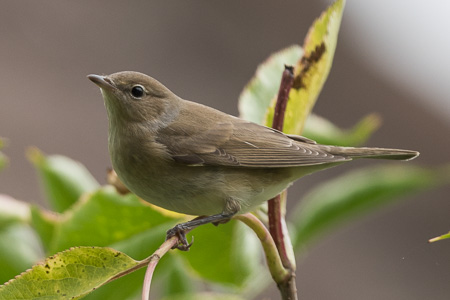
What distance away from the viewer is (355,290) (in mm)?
6059

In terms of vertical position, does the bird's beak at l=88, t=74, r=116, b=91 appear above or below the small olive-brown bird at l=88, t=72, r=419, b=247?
above

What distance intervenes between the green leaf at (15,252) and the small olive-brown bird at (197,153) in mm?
370

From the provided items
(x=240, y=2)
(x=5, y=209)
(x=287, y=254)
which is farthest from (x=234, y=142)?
(x=240, y=2)

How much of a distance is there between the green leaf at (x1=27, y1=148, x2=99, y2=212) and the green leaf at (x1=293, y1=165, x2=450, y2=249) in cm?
67

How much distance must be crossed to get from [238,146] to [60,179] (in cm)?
53

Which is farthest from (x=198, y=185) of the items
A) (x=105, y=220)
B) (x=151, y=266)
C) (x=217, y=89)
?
(x=217, y=89)

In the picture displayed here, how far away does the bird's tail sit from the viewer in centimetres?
174

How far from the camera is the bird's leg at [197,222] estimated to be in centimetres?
146

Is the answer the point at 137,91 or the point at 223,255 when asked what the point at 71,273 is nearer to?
the point at 223,255

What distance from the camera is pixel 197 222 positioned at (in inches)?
61.5

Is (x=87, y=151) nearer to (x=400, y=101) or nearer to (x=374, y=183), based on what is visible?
(x=400, y=101)

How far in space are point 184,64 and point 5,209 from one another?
20.9 feet

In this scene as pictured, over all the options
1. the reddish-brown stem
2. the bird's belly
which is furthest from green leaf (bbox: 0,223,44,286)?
the reddish-brown stem

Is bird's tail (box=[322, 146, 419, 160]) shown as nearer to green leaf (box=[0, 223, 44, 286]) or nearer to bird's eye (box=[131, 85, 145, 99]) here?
bird's eye (box=[131, 85, 145, 99])
